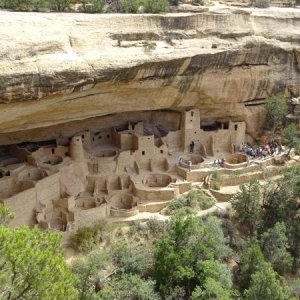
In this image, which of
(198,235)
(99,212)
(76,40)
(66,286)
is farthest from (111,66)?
(66,286)

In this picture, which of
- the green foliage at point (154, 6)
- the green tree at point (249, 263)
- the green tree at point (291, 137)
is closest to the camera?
the green tree at point (249, 263)

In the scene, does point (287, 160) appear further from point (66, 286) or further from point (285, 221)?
point (66, 286)

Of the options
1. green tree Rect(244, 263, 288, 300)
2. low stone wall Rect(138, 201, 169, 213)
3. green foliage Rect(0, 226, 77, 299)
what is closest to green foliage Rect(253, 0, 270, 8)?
low stone wall Rect(138, 201, 169, 213)

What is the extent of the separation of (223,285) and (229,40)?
825 centimetres

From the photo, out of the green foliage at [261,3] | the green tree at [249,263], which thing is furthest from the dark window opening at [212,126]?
the green tree at [249,263]

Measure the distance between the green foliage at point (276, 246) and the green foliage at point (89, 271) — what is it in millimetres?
5179

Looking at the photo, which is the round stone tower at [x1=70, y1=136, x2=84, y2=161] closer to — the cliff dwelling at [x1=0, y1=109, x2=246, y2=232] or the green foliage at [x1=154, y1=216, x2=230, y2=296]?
the cliff dwelling at [x1=0, y1=109, x2=246, y2=232]

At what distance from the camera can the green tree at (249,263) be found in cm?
1431

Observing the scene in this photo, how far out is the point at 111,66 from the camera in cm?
1385

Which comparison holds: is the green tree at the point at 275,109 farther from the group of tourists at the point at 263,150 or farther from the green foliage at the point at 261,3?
the green foliage at the point at 261,3

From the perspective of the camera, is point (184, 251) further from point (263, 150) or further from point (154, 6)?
point (154, 6)

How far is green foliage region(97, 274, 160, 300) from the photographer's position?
12727 mm

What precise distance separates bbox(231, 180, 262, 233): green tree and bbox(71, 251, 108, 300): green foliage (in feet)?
16.1

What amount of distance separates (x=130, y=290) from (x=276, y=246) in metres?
5.16
